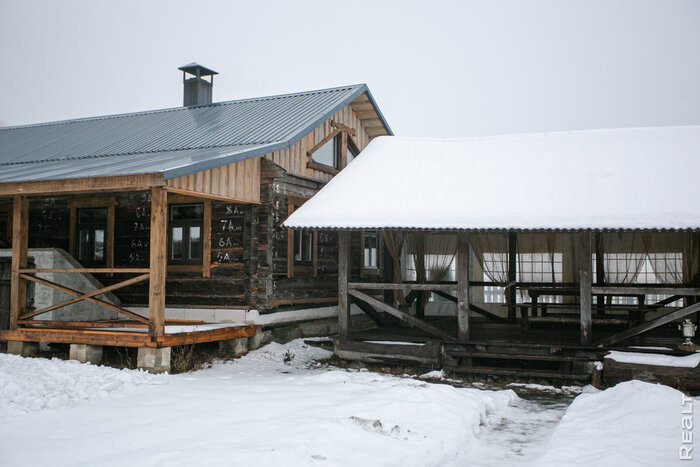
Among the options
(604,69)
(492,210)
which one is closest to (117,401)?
(492,210)

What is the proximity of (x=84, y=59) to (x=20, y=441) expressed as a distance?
157m

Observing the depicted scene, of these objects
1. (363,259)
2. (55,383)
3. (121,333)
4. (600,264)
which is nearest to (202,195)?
(121,333)

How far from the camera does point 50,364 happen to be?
9727 mm

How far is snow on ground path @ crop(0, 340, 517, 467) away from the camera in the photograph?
5648mm

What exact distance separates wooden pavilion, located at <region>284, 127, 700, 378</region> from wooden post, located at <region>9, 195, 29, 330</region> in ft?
15.0

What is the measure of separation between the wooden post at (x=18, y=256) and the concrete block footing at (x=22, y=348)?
0.98 feet

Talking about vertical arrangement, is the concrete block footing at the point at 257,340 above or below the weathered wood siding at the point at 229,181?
below

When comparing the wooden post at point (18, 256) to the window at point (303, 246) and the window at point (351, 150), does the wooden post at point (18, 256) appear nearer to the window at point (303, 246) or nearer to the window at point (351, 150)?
the window at point (303, 246)

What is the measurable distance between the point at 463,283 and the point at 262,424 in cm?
522

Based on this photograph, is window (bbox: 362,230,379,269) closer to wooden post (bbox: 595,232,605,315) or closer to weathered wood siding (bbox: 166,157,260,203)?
weathered wood siding (bbox: 166,157,260,203)

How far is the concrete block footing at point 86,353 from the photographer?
1029 cm

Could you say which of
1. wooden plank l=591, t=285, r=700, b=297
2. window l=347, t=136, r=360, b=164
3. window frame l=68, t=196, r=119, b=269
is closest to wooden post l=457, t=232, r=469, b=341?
wooden plank l=591, t=285, r=700, b=297

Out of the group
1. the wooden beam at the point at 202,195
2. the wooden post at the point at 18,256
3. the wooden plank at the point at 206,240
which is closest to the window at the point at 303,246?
the wooden beam at the point at 202,195

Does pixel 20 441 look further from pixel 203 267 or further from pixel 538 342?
pixel 538 342
